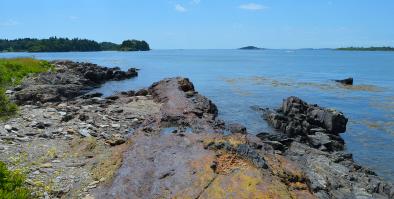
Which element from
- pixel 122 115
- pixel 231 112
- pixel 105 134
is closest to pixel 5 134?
pixel 105 134

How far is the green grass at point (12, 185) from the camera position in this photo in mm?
10241

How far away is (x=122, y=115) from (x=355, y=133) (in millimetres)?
15273

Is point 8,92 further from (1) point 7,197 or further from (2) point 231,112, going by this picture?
(1) point 7,197

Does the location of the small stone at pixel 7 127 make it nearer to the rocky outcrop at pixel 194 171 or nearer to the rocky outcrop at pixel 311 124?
the rocky outcrop at pixel 194 171

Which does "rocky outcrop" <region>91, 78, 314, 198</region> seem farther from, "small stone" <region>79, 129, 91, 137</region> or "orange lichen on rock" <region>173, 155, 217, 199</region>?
"small stone" <region>79, 129, 91, 137</region>

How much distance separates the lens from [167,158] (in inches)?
499

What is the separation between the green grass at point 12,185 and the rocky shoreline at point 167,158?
0.32 meters

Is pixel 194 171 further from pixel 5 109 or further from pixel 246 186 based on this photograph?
pixel 5 109

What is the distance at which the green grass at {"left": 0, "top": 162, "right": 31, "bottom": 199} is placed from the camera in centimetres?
1024

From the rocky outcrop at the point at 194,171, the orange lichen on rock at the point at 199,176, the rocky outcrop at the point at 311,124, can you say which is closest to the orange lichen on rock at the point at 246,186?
the rocky outcrop at the point at 194,171

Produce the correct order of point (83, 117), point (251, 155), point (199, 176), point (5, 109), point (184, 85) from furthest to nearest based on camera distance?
point (184, 85) < point (83, 117) < point (5, 109) < point (251, 155) < point (199, 176)

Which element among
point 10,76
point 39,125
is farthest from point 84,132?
point 10,76

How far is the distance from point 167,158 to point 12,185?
14.0 ft

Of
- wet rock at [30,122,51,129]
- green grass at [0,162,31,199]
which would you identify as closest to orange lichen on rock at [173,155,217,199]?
green grass at [0,162,31,199]
